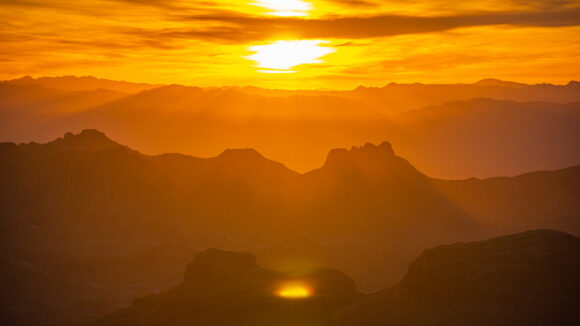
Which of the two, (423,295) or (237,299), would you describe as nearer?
(423,295)

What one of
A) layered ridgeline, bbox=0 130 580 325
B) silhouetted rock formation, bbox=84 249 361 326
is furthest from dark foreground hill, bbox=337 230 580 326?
layered ridgeline, bbox=0 130 580 325

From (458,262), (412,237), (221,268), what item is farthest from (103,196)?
(458,262)

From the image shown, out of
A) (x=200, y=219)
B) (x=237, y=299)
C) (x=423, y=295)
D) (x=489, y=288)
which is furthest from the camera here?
(x=200, y=219)

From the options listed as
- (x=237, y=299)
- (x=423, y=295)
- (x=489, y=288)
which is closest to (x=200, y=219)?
(x=237, y=299)

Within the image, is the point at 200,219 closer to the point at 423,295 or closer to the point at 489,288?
the point at 423,295

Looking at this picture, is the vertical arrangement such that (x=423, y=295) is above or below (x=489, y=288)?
above

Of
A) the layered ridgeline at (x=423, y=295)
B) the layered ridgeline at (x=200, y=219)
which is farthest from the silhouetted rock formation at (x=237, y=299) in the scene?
the layered ridgeline at (x=200, y=219)
